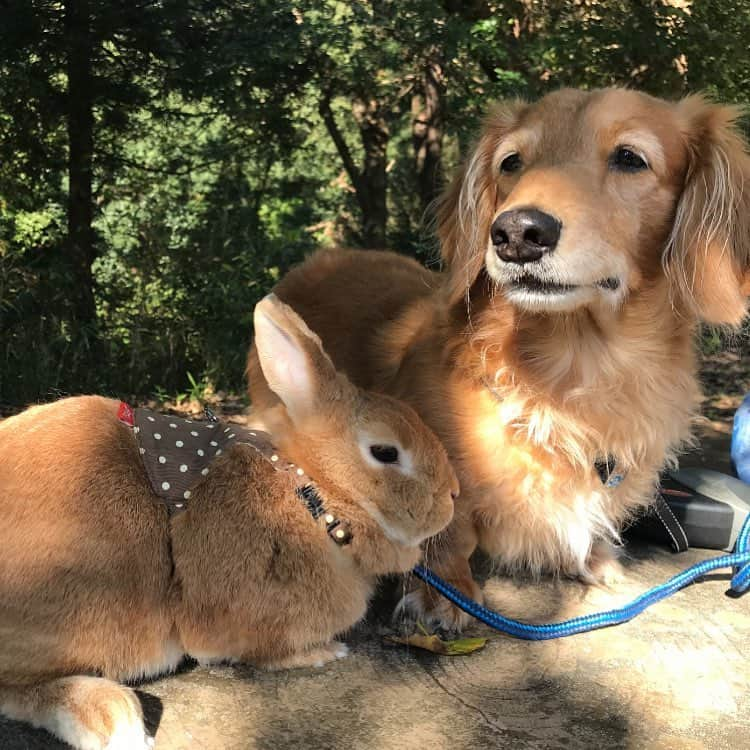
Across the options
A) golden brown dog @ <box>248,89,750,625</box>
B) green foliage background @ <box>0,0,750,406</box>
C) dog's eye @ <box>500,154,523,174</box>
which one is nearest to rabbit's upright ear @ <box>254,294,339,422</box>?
golden brown dog @ <box>248,89,750,625</box>

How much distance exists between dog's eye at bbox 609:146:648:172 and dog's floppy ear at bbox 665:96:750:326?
7.8 inches

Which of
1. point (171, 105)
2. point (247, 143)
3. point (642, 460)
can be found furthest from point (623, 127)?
point (247, 143)

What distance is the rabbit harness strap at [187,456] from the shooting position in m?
2.07

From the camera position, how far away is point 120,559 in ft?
6.38

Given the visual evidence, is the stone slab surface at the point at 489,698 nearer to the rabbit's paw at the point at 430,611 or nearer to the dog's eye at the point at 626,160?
the rabbit's paw at the point at 430,611

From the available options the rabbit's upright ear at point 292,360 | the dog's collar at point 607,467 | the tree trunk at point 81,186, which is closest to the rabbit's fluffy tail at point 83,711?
the rabbit's upright ear at point 292,360

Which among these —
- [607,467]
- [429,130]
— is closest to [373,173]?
[429,130]

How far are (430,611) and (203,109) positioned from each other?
4.05 meters

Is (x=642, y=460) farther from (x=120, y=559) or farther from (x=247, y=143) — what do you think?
(x=247, y=143)

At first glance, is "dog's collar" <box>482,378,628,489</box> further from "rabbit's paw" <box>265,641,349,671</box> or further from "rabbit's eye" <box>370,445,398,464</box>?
"rabbit's paw" <box>265,641,349,671</box>

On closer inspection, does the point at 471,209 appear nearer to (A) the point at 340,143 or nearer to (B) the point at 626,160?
(B) the point at 626,160

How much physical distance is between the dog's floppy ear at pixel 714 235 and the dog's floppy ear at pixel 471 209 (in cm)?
63

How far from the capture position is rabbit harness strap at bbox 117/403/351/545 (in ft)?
6.80

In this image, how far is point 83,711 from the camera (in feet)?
6.07
